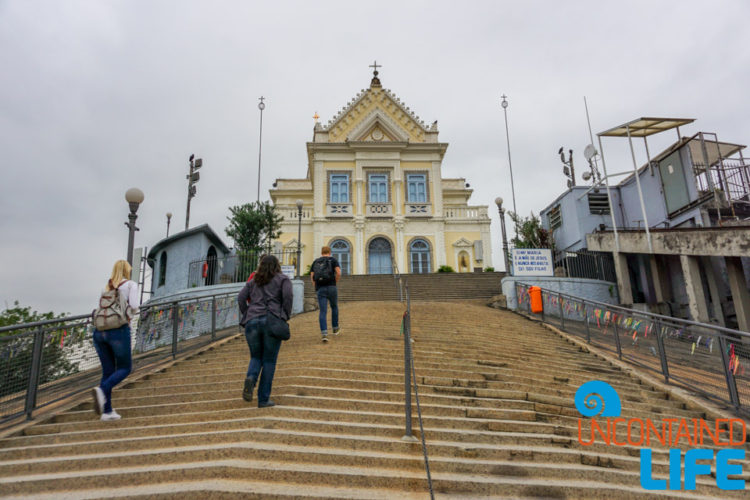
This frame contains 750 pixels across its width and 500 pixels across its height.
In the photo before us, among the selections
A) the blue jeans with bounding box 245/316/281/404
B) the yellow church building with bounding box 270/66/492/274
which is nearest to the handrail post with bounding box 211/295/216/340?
the blue jeans with bounding box 245/316/281/404

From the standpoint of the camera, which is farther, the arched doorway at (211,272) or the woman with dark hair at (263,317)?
the arched doorway at (211,272)

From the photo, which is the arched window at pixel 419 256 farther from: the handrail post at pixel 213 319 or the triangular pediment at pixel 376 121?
the handrail post at pixel 213 319

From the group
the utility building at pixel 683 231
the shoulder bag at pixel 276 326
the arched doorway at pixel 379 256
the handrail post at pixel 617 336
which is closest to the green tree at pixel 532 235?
the utility building at pixel 683 231

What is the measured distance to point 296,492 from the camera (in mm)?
3447

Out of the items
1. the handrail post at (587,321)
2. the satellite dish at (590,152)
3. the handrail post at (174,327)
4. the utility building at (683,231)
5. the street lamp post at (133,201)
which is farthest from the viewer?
the satellite dish at (590,152)

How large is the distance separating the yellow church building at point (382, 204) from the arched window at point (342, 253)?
2.3 inches

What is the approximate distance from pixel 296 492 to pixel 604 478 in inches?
111

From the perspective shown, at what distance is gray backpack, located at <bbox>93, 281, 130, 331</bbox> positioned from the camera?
4832mm

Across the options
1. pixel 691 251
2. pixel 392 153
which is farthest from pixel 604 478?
pixel 392 153

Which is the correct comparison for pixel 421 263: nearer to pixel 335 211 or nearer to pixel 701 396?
pixel 335 211

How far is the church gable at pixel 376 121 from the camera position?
96.1 ft

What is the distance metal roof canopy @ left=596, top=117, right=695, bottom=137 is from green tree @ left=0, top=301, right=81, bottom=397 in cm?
1862

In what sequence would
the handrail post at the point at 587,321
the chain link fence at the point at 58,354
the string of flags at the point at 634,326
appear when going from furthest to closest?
the handrail post at the point at 587,321
the string of flags at the point at 634,326
the chain link fence at the point at 58,354

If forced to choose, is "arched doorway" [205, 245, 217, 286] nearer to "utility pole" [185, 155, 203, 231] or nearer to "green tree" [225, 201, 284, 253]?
"green tree" [225, 201, 284, 253]
